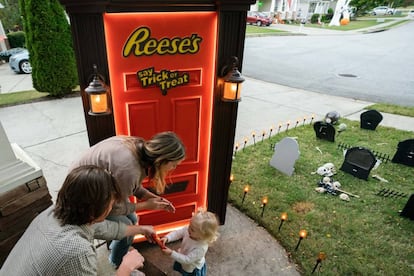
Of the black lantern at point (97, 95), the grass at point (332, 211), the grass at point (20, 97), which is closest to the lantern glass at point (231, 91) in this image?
the black lantern at point (97, 95)

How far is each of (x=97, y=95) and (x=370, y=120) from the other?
5948mm

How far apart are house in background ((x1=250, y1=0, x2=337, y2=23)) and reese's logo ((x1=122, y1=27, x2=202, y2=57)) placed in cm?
3661

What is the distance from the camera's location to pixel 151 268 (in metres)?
2.40

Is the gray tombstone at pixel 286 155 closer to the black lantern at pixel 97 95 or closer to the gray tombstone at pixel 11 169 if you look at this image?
the black lantern at pixel 97 95

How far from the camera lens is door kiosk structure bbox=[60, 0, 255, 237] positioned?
1.90 metres

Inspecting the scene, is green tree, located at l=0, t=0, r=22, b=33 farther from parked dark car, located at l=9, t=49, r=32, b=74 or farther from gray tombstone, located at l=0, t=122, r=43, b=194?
gray tombstone, located at l=0, t=122, r=43, b=194

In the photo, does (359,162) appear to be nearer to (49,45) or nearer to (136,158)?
(136,158)

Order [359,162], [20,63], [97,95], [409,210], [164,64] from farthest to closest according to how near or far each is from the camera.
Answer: [20,63] < [359,162] < [409,210] < [164,64] < [97,95]

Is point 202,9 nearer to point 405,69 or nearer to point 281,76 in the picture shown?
point 281,76

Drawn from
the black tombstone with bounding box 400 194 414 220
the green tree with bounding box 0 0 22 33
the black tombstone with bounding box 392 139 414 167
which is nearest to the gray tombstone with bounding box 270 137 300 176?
the black tombstone with bounding box 400 194 414 220

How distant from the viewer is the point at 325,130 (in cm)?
538

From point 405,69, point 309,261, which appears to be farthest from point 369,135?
point 405,69

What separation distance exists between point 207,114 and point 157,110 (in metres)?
0.48

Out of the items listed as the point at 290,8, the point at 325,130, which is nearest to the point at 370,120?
the point at 325,130
